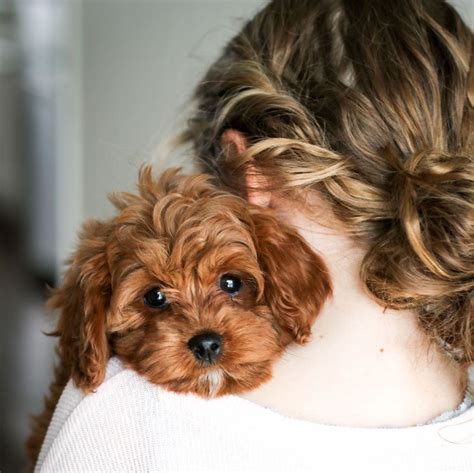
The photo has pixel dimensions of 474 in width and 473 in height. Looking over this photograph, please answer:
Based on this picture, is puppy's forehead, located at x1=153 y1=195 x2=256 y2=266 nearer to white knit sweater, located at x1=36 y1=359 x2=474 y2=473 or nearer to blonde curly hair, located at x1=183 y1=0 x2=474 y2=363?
blonde curly hair, located at x1=183 y1=0 x2=474 y2=363

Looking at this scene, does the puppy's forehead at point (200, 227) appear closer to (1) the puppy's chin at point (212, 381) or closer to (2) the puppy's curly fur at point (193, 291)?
(2) the puppy's curly fur at point (193, 291)

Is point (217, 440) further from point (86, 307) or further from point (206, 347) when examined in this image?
point (86, 307)

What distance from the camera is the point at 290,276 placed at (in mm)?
1527

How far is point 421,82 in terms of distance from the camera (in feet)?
5.41

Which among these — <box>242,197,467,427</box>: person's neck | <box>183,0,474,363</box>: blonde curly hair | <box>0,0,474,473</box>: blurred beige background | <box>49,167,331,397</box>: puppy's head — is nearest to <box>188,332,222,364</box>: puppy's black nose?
<box>49,167,331,397</box>: puppy's head

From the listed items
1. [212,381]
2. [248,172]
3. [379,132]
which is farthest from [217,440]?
[379,132]

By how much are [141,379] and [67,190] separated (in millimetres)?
3268

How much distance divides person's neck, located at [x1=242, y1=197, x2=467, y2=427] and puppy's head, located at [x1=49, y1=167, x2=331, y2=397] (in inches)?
1.4

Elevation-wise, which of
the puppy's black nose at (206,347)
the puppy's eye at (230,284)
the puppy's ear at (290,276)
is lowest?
the puppy's black nose at (206,347)

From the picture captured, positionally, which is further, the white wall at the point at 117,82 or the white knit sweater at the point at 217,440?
the white wall at the point at 117,82

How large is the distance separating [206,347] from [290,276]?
224 mm

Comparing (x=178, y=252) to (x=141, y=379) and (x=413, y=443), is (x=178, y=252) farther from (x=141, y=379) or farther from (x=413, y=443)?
(x=413, y=443)

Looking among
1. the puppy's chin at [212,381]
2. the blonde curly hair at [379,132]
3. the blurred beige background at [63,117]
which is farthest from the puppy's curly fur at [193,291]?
the blurred beige background at [63,117]

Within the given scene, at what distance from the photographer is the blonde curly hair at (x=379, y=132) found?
152 centimetres
